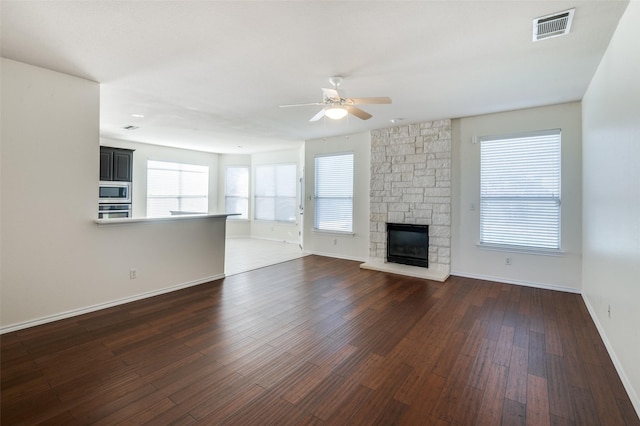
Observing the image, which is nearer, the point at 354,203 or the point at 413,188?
the point at 413,188

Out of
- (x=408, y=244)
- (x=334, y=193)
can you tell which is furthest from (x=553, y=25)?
(x=334, y=193)

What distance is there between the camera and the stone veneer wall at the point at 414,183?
5.06m

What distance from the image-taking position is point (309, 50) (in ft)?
8.80

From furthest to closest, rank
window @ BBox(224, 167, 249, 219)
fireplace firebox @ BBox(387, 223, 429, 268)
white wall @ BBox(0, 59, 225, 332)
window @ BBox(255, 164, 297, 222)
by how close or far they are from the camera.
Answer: window @ BBox(224, 167, 249, 219)
window @ BBox(255, 164, 297, 222)
fireplace firebox @ BBox(387, 223, 429, 268)
white wall @ BBox(0, 59, 225, 332)

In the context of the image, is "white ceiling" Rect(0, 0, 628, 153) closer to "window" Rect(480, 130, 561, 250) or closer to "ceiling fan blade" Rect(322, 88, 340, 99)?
"ceiling fan blade" Rect(322, 88, 340, 99)

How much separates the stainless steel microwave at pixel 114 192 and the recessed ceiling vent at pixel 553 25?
742 cm

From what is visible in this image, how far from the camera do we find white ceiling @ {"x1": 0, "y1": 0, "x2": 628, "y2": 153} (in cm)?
212

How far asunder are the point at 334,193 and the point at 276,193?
112 inches

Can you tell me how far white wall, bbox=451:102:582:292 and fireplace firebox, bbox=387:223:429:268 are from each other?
0.49m

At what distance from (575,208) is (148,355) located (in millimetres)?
5481

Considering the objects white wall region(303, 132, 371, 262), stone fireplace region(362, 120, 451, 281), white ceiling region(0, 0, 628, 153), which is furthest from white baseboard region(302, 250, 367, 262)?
white ceiling region(0, 0, 628, 153)

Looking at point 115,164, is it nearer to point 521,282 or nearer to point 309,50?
point 309,50

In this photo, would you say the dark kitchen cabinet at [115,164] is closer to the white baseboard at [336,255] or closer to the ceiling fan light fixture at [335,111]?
the white baseboard at [336,255]

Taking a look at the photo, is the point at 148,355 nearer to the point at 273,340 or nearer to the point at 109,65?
the point at 273,340
